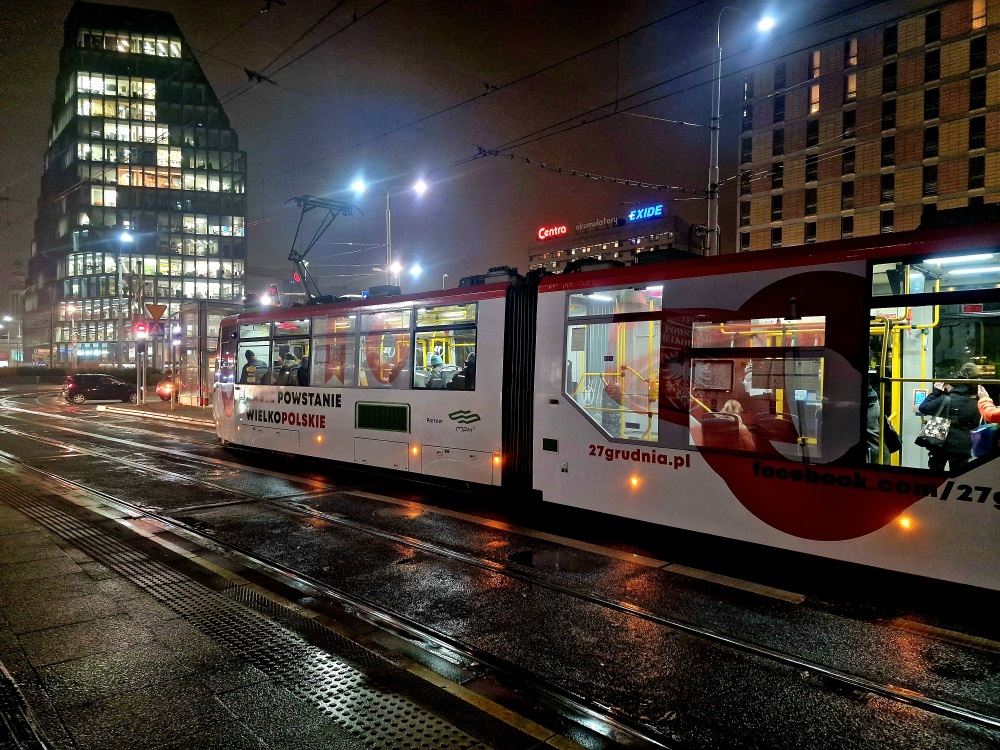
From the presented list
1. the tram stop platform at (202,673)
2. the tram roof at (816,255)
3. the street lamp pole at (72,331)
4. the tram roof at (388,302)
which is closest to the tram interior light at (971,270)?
the tram roof at (816,255)

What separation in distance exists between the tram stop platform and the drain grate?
0.01 meters

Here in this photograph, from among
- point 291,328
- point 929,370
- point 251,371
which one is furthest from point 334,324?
point 929,370

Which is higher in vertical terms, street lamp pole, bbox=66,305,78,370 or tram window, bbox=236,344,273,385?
street lamp pole, bbox=66,305,78,370

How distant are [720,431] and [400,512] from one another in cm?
440

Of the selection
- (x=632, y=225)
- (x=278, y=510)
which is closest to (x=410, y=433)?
(x=278, y=510)

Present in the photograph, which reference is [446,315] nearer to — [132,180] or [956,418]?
[956,418]

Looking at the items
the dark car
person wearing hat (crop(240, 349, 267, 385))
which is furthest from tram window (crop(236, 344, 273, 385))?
the dark car

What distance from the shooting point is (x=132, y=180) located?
254 ft

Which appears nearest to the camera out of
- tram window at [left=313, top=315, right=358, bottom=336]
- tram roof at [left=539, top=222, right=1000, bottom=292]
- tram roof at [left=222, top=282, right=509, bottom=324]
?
tram roof at [left=539, top=222, right=1000, bottom=292]

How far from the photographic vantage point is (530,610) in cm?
509

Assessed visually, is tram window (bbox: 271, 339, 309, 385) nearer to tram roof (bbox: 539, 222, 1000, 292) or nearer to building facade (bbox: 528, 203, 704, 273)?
tram roof (bbox: 539, 222, 1000, 292)

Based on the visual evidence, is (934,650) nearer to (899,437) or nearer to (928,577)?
(928,577)

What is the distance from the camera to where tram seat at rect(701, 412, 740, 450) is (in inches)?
243

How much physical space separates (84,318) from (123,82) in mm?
28245
